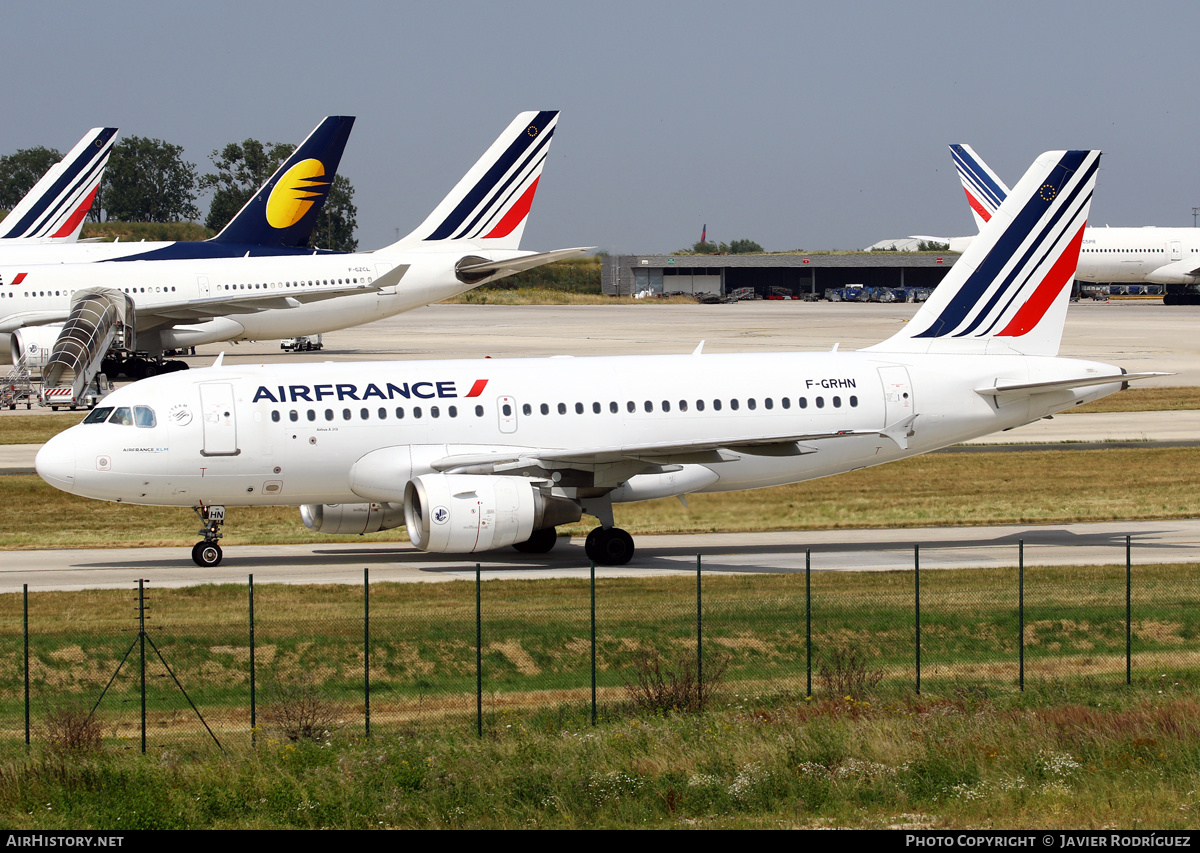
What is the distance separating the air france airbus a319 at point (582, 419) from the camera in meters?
31.7

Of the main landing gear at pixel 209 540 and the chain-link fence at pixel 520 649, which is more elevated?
the main landing gear at pixel 209 540

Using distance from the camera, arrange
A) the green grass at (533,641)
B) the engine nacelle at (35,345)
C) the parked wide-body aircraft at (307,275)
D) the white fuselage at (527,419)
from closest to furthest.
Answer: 1. the green grass at (533,641)
2. the white fuselage at (527,419)
3. the engine nacelle at (35,345)
4. the parked wide-body aircraft at (307,275)

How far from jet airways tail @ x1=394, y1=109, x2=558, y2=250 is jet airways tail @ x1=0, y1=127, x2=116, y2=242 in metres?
32.3

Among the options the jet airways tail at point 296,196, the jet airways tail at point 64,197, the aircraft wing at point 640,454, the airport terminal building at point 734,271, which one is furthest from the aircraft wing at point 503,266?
the airport terminal building at point 734,271

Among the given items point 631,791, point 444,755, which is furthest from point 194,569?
point 631,791

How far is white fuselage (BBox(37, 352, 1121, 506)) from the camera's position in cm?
3192

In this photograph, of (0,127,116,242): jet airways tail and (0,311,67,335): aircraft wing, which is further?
(0,127,116,242): jet airways tail

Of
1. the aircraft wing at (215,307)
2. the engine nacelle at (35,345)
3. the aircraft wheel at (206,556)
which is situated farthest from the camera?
the aircraft wing at (215,307)

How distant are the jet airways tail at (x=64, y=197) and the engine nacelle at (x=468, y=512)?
70.0 meters

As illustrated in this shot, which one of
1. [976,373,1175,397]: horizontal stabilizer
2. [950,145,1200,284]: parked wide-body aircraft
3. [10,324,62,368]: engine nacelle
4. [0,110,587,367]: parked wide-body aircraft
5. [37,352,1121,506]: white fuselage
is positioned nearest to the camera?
[37,352,1121,506]: white fuselage

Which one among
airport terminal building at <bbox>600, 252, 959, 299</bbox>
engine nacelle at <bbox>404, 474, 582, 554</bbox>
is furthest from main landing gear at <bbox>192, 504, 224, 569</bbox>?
airport terminal building at <bbox>600, 252, 959, 299</bbox>

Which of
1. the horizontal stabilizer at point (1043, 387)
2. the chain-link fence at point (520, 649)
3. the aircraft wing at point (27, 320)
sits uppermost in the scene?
the aircraft wing at point (27, 320)

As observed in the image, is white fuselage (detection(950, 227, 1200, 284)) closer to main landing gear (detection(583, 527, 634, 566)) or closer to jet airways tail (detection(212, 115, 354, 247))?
jet airways tail (detection(212, 115, 354, 247))

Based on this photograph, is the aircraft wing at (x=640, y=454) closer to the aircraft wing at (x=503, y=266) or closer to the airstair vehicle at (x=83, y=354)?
the airstair vehicle at (x=83, y=354)
